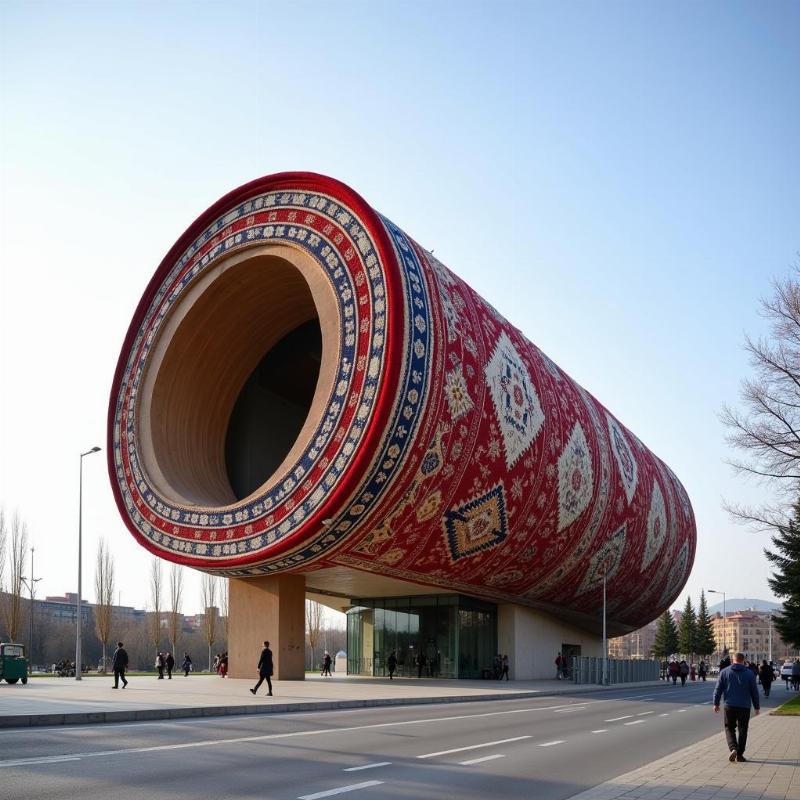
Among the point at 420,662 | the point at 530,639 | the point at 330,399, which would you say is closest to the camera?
the point at 330,399

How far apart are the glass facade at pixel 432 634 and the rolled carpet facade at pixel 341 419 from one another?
4.97 ft

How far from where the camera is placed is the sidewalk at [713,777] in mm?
8305

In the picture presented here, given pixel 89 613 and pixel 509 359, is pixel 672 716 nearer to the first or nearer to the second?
pixel 509 359

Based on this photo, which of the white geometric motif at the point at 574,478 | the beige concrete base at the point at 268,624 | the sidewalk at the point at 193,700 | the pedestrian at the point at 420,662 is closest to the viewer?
the sidewalk at the point at 193,700

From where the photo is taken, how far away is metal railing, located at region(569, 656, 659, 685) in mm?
36938

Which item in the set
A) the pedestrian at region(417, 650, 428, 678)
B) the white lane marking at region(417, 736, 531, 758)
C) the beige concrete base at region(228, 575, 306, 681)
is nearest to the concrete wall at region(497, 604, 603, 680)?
the pedestrian at region(417, 650, 428, 678)

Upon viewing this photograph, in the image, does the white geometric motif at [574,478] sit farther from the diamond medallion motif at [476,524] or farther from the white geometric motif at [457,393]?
the white geometric motif at [457,393]

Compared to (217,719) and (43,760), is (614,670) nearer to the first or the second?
(217,719)

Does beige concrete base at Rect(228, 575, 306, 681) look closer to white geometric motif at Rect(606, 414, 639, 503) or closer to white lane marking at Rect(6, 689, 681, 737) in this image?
white lane marking at Rect(6, 689, 681, 737)

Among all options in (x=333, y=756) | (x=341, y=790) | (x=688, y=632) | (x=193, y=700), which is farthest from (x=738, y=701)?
(x=688, y=632)

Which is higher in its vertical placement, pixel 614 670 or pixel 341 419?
pixel 341 419

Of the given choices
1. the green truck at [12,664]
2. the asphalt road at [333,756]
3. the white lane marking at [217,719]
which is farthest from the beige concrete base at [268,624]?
A: the asphalt road at [333,756]

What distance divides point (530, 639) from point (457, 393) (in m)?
16.6

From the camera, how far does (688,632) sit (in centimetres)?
9969
